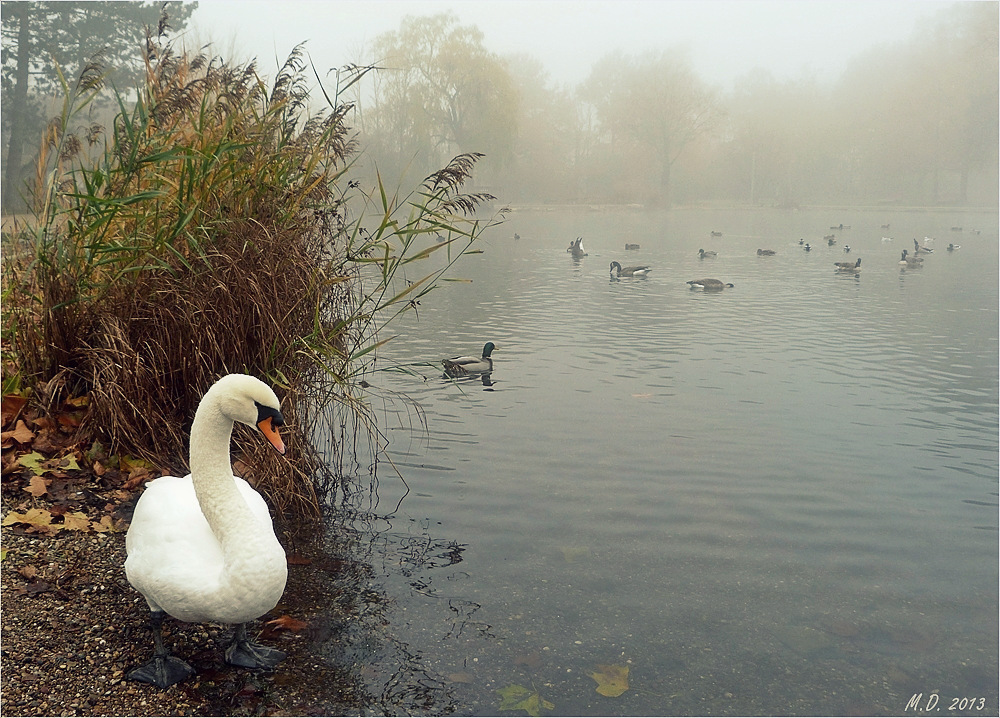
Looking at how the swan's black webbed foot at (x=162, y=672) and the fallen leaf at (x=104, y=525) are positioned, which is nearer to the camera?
the swan's black webbed foot at (x=162, y=672)

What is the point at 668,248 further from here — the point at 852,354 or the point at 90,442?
the point at 90,442

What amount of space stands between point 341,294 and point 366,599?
2.20 meters

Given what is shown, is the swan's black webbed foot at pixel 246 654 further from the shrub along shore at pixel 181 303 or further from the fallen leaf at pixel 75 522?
the fallen leaf at pixel 75 522

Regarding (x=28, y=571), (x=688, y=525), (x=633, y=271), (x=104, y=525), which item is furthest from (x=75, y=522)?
(x=633, y=271)

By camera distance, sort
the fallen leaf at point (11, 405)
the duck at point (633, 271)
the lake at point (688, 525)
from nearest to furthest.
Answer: the lake at point (688, 525), the fallen leaf at point (11, 405), the duck at point (633, 271)

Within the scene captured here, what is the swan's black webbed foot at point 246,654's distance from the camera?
351 cm

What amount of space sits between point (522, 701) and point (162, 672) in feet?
4.96

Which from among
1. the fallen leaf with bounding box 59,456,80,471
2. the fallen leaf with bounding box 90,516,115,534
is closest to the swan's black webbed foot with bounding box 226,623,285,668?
the fallen leaf with bounding box 90,516,115,534

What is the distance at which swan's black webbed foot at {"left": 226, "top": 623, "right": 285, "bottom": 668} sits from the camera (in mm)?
3506

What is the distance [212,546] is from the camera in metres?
3.30

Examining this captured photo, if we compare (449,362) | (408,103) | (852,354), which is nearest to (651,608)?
(449,362)

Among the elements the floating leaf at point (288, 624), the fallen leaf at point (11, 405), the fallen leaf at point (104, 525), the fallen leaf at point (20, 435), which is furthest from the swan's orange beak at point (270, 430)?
the fallen leaf at point (11, 405)

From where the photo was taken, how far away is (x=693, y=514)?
19.5ft
